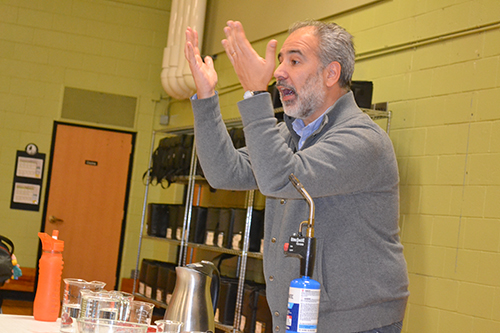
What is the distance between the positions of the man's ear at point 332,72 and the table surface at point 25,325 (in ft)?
3.63

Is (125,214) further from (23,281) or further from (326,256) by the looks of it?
(326,256)

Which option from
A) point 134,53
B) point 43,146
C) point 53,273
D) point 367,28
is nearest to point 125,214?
point 43,146

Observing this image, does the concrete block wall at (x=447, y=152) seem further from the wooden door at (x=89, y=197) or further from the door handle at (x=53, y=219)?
the door handle at (x=53, y=219)

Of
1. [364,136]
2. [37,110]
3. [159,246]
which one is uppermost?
[37,110]

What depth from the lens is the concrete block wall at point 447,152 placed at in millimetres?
3393

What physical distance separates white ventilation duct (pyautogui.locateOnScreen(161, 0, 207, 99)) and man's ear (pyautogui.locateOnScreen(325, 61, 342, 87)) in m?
4.86

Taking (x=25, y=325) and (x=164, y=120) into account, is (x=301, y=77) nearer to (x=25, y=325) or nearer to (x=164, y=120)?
(x=25, y=325)

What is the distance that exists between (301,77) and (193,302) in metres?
0.74

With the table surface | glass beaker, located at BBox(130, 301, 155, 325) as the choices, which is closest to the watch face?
the table surface

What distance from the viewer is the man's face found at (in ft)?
6.09

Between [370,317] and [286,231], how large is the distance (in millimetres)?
326

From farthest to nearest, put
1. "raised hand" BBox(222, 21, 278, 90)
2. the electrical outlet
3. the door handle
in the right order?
the electrical outlet < the door handle < "raised hand" BBox(222, 21, 278, 90)

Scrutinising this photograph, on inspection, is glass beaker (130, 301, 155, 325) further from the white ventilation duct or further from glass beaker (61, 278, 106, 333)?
the white ventilation duct

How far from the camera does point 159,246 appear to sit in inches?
307
